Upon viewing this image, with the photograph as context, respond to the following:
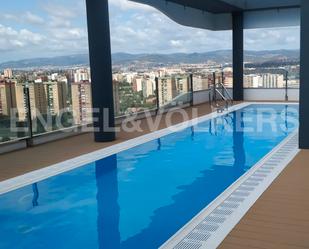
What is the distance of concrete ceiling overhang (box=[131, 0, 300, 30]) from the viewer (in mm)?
10912

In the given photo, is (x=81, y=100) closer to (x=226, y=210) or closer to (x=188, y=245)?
(x=226, y=210)

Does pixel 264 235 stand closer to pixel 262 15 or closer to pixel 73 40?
pixel 73 40

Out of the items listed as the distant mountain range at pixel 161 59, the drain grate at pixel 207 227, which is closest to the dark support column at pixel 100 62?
the distant mountain range at pixel 161 59

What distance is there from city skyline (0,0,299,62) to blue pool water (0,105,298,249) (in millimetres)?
2629

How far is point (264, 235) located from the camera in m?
2.71

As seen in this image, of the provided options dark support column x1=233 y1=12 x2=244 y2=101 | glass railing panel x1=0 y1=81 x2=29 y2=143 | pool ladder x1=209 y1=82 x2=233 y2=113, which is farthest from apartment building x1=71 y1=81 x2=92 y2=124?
dark support column x1=233 y1=12 x2=244 y2=101

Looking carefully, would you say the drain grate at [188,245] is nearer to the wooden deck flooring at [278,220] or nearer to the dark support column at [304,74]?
the wooden deck flooring at [278,220]

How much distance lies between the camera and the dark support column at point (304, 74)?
5074mm

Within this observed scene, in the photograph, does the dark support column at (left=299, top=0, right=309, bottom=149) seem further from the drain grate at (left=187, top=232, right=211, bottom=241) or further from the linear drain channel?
the drain grate at (left=187, top=232, right=211, bottom=241)

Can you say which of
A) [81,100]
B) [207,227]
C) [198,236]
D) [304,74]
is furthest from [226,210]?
[81,100]

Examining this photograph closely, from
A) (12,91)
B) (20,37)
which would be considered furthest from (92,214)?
(20,37)

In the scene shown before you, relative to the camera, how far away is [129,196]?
12.8ft

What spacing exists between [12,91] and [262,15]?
335 inches

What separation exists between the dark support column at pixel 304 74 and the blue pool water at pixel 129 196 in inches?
23.8
